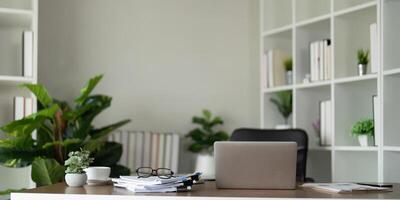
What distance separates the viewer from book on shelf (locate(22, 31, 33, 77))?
439 cm

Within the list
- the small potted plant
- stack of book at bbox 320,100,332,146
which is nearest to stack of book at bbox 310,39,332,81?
stack of book at bbox 320,100,332,146

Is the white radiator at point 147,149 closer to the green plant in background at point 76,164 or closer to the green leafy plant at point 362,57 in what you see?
the green leafy plant at point 362,57

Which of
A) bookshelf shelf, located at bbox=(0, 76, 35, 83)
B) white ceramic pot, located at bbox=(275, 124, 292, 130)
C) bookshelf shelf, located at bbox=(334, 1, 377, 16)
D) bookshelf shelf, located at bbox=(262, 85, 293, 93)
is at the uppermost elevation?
bookshelf shelf, located at bbox=(334, 1, 377, 16)

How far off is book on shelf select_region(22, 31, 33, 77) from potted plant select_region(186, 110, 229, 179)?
143 cm

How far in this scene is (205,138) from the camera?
5.19 metres

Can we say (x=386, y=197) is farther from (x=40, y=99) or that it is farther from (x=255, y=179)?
(x=40, y=99)

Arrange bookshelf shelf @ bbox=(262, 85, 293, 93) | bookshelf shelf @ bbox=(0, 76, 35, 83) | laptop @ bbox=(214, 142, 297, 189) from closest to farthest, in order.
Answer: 1. laptop @ bbox=(214, 142, 297, 189)
2. bookshelf shelf @ bbox=(0, 76, 35, 83)
3. bookshelf shelf @ bbox=(262, 85, 293, 93)

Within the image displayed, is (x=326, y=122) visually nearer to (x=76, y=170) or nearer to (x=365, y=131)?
(x=365, y=131)

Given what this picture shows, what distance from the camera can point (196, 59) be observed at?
540cm

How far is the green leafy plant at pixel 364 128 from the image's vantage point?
408 cm

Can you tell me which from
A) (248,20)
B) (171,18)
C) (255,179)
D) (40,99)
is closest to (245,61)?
(248,20)

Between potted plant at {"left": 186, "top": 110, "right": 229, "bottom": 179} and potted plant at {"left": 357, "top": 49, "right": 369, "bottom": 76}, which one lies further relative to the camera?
potted plant at {"left": 186, "top": 110, "right": 229, "bottom": 179}

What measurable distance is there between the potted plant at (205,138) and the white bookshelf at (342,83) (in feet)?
1.34

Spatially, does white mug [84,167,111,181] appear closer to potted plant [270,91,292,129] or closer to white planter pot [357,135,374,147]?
white planter pot [357,135,374,147]
